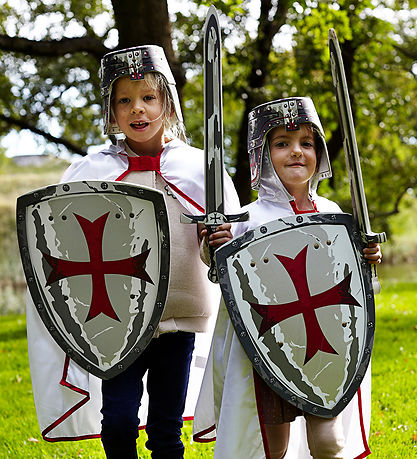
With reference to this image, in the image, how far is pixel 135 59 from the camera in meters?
2.79

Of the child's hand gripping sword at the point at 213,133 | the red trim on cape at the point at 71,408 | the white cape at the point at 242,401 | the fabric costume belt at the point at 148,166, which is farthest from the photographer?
the red trim on cape at the point at 71,408

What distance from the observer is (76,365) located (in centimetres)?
299

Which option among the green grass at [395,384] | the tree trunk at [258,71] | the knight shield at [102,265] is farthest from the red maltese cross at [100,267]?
the tree trunk at [258,71]

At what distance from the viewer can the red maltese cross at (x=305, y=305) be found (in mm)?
2494

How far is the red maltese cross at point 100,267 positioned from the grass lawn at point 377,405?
4.48 ft

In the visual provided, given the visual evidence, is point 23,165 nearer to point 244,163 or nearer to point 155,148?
point 244,163

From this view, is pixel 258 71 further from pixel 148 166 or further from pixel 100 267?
pixel 100 267

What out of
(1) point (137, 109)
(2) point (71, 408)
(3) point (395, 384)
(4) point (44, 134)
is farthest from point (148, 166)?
(4) point (44, 134)

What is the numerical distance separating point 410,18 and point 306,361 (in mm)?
12415

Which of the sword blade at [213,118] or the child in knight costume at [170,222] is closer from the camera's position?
the sword blade at [213,118]

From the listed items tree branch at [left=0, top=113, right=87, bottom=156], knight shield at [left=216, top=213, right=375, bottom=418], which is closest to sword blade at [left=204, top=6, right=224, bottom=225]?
knight shield at [left=216, top=213, right=375, bottom=418]

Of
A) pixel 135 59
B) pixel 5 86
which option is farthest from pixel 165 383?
pixel 5 86

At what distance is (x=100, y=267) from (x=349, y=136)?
1.06 meters

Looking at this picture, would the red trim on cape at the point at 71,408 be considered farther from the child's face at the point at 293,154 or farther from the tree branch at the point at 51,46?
the tree branch at the point at 51,46
